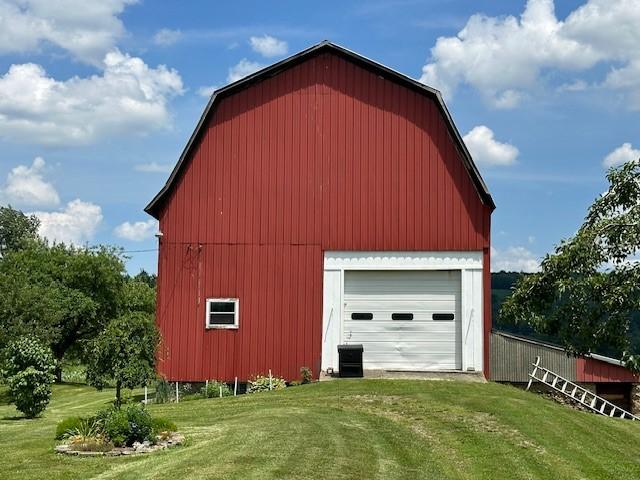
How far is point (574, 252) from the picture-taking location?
9422mm

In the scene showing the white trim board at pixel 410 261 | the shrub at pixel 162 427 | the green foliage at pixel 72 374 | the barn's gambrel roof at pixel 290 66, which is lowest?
the green foliage at pixel 72 374

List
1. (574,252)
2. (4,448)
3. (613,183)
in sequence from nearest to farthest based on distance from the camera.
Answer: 1. (574,252)
2. (613,183)
3. (4,448)

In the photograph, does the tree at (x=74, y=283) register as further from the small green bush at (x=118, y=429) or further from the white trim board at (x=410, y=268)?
the small green bush at (x=118, y=429)

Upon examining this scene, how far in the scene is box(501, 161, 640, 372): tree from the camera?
29.9 feet

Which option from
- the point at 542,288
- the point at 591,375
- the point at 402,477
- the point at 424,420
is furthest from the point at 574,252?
the point at 591,375

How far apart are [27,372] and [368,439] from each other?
8508 mm

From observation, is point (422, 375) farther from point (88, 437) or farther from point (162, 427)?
point (88, 437)

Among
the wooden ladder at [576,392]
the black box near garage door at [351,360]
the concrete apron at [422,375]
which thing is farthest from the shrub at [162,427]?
the wooden ladder at [576,392]

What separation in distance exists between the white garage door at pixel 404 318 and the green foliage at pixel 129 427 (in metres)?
9.95

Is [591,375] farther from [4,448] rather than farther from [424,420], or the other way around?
[4,448]

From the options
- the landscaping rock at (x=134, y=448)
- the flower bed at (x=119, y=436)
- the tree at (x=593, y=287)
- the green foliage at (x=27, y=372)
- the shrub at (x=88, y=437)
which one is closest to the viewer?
the tree at (x=593, y=287)

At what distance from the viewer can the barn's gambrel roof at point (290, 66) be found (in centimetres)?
2170

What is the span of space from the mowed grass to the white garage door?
2398 millimetres

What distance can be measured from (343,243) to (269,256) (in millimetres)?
2105
